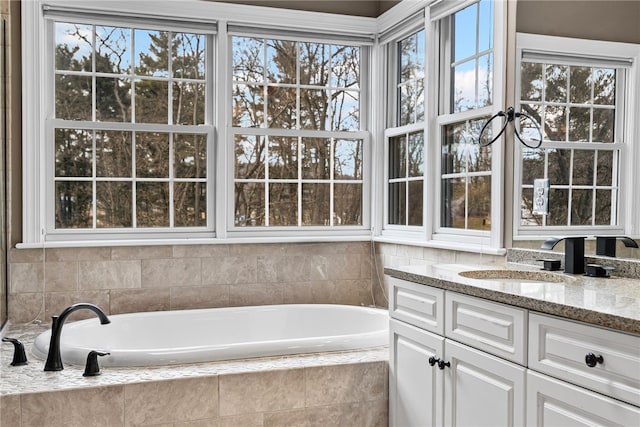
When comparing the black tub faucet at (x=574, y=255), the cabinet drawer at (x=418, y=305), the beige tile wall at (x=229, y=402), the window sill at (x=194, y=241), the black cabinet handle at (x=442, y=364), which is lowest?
the beige tile wall at (x=229, y=402)

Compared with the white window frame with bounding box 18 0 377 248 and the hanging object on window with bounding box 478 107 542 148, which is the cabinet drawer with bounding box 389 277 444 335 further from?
the white window frame with bounding box 18 0 377 248

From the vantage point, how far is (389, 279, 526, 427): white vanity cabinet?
6.33 ft

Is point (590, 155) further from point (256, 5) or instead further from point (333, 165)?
point (256, 5)

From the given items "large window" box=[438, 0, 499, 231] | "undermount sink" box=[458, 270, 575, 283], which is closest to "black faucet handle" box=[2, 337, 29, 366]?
"undermount sink" box=[458, 270, 575, 283]

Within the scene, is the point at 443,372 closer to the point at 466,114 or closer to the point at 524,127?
the point at 524,127

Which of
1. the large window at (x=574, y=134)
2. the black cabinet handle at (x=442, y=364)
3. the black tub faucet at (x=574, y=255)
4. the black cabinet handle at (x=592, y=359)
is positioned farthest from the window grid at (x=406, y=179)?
the black cabinet handle at (x=592, y=359)

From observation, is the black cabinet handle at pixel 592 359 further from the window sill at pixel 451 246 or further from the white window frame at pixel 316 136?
the white window frame at pixel 316 136

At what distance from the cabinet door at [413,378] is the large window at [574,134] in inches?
30.3

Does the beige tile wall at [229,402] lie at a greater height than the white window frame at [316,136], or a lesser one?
lesser

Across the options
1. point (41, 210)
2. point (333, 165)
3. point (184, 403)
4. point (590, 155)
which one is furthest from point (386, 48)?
point (184, 403)

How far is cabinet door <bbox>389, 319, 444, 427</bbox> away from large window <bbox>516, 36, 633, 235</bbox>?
0.77m

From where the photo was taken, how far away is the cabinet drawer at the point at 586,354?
4.82ft

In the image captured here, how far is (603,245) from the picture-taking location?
2.35 meters

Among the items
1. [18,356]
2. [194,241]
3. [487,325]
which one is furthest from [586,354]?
[194,241]
